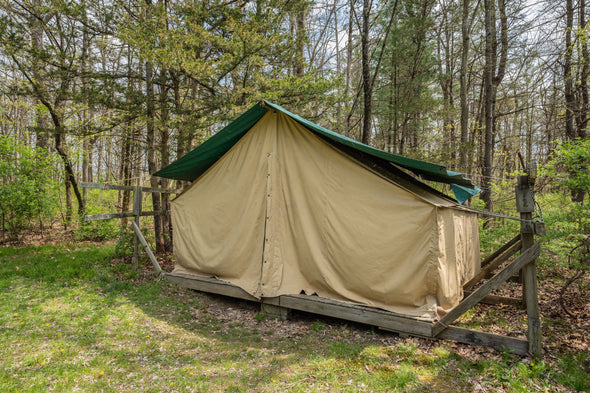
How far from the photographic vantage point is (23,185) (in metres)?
7.73

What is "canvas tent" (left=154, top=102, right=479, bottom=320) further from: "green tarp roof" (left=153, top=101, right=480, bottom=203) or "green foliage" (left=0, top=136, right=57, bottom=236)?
"green foliage" (left=0, top=136, right=57, bottom=236)

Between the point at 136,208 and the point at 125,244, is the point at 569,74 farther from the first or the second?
the point at 125,244

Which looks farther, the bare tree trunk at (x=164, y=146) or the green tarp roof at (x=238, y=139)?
the bare tree trunk at (x=164, y=146)

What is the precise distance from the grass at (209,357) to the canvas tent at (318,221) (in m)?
0.58

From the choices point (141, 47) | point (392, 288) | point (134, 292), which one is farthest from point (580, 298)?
point (141, 47)

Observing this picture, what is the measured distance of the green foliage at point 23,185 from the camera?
763 centimetres

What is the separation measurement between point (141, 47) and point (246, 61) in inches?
82.1

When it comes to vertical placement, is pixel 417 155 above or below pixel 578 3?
below

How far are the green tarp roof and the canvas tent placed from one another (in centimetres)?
2

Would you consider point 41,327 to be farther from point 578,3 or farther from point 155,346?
point 578,3

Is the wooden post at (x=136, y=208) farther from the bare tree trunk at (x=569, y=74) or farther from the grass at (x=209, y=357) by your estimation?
the bare tree trunk at (x=569, y=74)

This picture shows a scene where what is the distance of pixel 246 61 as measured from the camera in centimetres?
646

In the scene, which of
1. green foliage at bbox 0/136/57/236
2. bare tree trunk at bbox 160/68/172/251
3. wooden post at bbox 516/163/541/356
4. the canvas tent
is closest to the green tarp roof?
the canvas tent

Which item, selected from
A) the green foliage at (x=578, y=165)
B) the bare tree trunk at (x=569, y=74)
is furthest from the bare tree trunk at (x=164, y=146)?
the bare tree trunk at (x=569, y=74)
